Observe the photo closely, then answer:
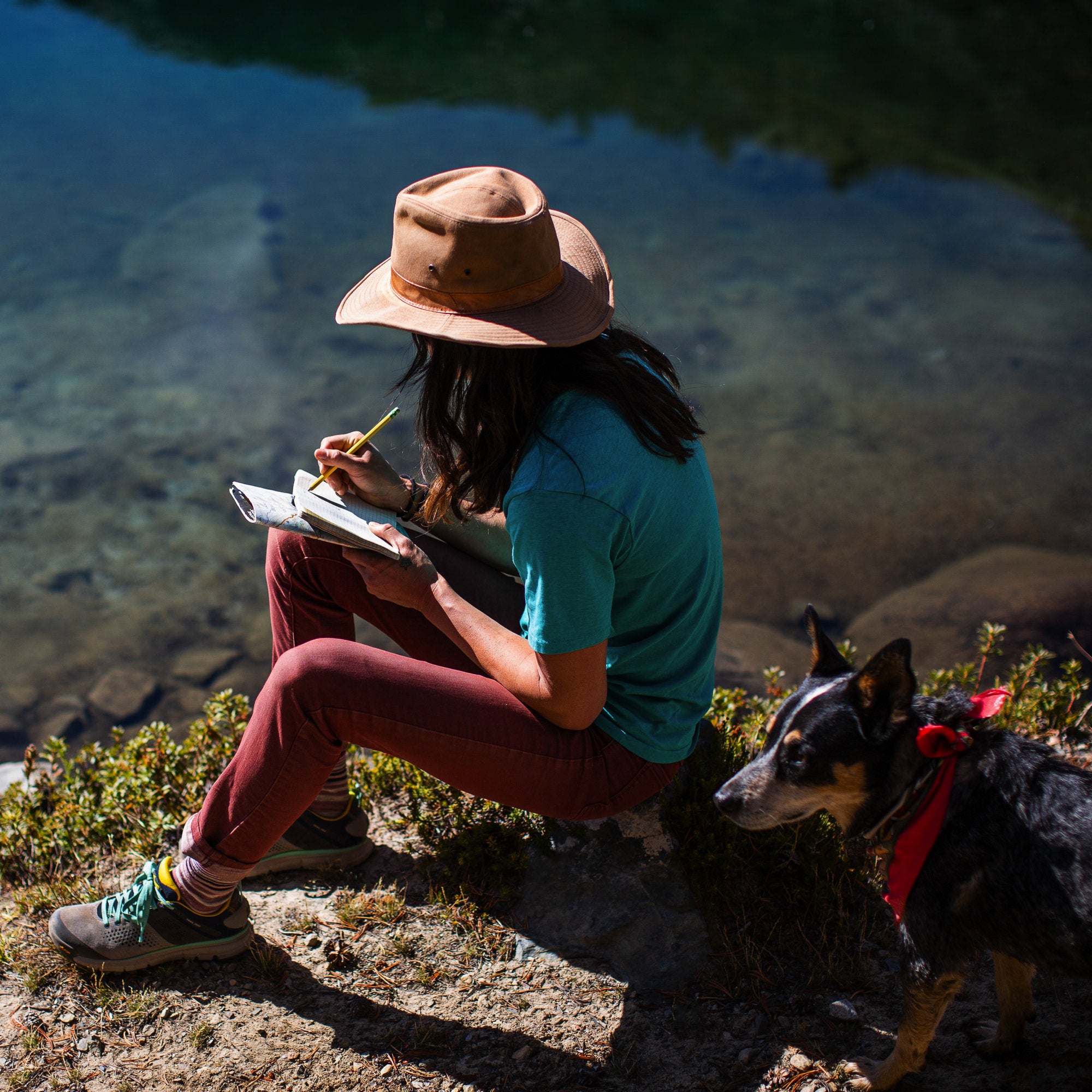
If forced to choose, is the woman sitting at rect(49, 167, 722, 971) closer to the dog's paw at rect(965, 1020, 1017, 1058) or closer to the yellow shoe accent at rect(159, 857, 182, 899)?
the yellow shoe accent at rect(159, 857, 182, 899)

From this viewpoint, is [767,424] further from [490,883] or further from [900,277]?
[490,883]

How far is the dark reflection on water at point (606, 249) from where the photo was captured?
22.7 feet

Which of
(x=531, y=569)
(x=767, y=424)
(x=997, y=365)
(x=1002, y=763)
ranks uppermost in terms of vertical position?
(x=531, y=569)

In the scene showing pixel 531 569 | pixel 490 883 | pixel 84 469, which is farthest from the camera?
pixel 84 469

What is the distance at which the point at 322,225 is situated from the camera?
11023 mm

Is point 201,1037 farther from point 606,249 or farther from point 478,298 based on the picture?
point 606,249

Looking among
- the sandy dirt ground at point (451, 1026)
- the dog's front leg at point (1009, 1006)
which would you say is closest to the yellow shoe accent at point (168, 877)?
the sandy dirt ground at point (451, 1026)

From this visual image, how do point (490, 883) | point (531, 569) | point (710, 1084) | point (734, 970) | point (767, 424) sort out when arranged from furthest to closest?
point (767, 424), point (490, 883), point (734, 970), point (710, 1084), point (531, 569)

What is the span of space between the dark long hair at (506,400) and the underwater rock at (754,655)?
8.81 feet

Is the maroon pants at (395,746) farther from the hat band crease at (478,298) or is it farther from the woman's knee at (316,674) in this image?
the hat band crease at (478,298)

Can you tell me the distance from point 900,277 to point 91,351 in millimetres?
8029

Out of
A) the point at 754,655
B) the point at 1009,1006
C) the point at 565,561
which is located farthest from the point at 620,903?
the point at 754,655

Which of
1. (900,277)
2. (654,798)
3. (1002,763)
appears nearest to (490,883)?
(654,798)

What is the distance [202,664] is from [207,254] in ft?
20.0
